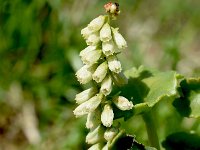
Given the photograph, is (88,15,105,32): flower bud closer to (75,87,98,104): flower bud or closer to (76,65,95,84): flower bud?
(76,65,95,84): flower bud

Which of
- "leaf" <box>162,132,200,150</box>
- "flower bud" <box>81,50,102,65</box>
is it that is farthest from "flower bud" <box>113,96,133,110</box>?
"leaf" <box>162,132,200,150</box>

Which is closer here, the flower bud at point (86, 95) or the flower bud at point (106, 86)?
the flower bud at point (106, 86)

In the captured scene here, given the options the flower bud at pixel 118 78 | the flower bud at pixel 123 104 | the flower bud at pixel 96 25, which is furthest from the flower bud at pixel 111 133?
the flower bud at pixel 96 25

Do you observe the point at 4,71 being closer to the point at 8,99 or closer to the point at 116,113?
the point at 8,99

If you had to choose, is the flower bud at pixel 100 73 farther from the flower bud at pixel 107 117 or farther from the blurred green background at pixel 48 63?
the blurred green background at pixel 48 63

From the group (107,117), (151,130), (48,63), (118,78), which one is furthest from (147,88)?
(48,63)
